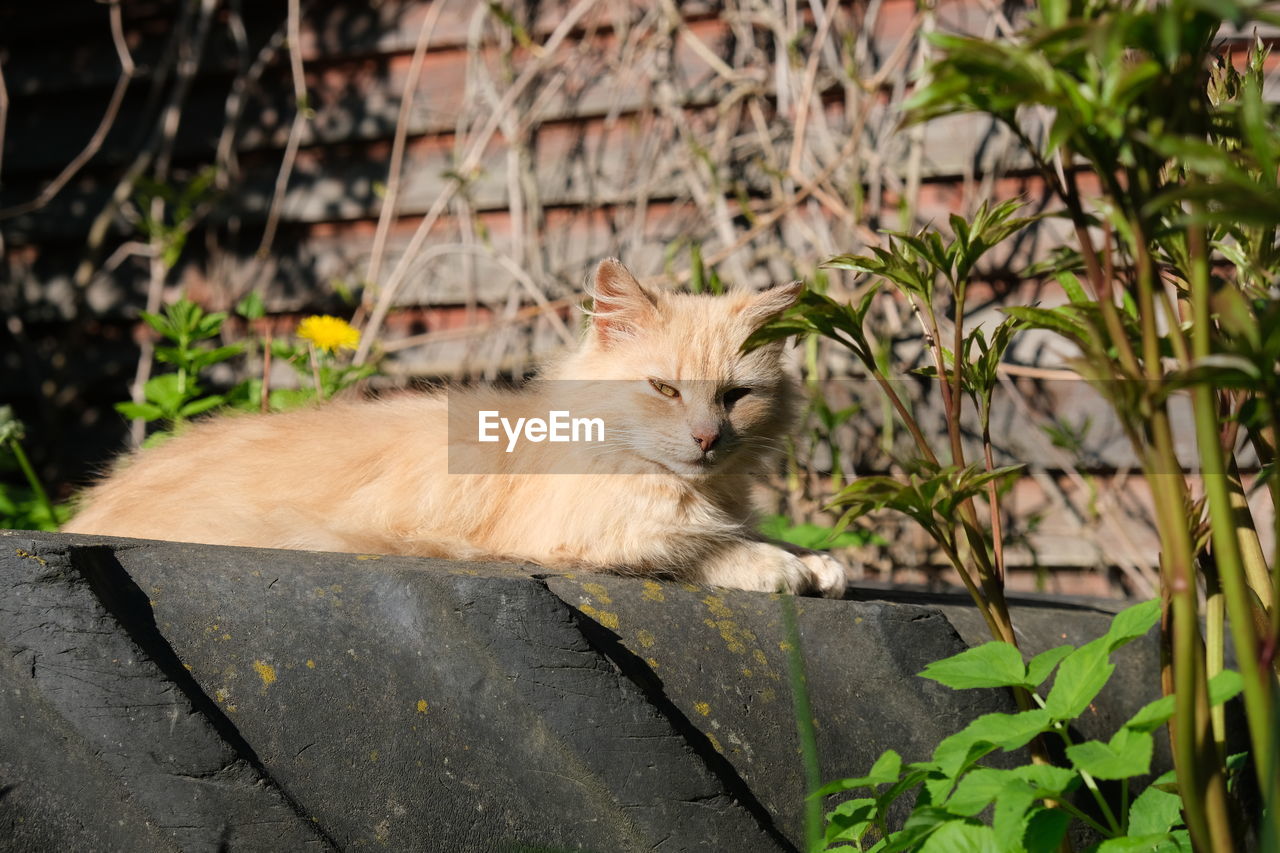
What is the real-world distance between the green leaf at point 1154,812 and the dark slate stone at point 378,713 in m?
0.42

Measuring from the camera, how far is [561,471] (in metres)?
2.43

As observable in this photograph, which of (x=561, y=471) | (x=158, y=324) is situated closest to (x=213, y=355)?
(x=158, y=324)

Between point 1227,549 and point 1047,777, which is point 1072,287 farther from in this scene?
point 1047,777

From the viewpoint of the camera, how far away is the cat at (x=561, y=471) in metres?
2.28

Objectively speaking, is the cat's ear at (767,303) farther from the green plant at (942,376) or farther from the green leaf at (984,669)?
the green leaf at (984,669)

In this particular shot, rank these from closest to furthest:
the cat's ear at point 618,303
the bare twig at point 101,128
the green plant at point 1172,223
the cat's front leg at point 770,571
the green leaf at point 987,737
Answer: the green plant at point 1172,223, the green leaf at point 987,737, the cat's front leg at point 770,571, the cat's ear at point 618,303, the bare twig at point 101,128

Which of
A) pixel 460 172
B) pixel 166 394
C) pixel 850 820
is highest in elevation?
pixel 460 172

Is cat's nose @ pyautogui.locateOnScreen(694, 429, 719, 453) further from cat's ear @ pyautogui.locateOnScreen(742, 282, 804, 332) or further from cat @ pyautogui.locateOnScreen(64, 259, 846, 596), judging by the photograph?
cat's ear @ pyautogui.locateOnScreen(742, 282, 804, 332)

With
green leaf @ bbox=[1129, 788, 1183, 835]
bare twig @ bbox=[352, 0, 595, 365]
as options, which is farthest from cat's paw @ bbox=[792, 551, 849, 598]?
bare twig @ bbox=[352, 0, 595, 365]

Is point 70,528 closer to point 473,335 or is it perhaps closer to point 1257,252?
point 473,335

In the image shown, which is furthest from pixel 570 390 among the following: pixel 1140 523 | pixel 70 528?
pixel 1140 523

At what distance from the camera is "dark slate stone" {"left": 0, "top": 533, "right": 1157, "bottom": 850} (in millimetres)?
1392

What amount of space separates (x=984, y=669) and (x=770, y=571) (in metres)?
0.93

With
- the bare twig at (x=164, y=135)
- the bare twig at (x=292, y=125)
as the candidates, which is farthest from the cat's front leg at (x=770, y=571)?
the bare twig at (x=164, y=135)
